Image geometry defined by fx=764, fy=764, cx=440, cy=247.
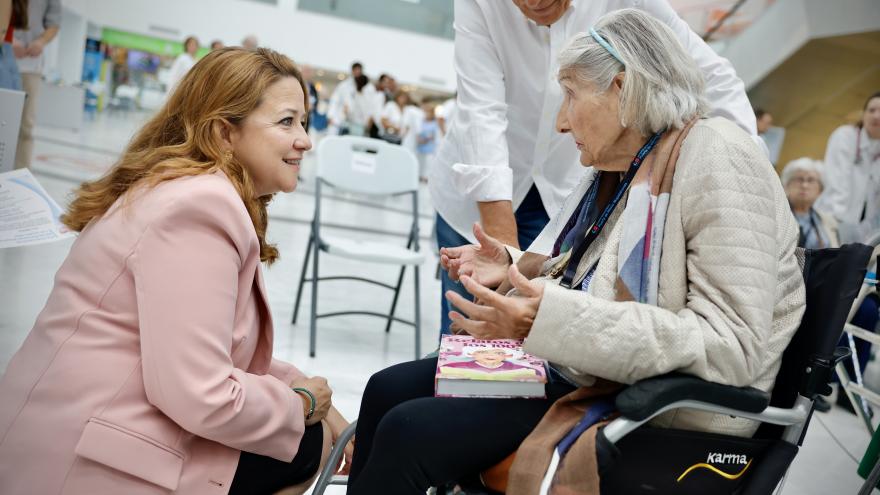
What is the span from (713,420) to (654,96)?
59cm

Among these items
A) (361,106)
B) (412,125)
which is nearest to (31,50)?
(361,106)

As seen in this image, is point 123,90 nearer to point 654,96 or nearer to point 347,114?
point 347,114

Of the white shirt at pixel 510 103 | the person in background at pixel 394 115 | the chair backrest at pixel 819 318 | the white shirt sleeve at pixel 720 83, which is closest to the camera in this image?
the chair backrest at pixel 819 318

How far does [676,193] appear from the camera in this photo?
1.31 meters

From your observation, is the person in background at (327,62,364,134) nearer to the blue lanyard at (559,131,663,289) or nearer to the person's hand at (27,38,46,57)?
the person's hand at (27,38,46,57)

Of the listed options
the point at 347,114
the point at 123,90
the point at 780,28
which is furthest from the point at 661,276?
the point at 123,90

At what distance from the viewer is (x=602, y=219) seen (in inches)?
60.5

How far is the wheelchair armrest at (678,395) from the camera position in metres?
1.16

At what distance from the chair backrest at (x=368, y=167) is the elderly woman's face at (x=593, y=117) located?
2.63 meters

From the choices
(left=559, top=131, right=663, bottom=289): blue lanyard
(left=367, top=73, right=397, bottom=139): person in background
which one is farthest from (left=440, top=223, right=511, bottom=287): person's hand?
Answer: (left=367, top=73, right=397, bottom=139): person in background

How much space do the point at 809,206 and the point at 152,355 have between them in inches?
182

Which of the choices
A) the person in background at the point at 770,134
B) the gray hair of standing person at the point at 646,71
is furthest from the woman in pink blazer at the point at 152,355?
the person in background at the point at 770,134

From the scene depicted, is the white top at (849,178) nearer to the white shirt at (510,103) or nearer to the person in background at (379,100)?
the white shirt at (510,103)

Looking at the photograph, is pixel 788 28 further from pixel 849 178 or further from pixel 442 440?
pixel 442 440
